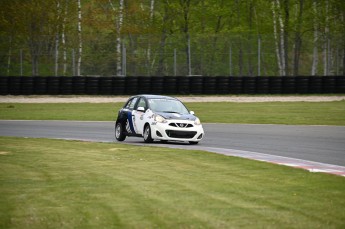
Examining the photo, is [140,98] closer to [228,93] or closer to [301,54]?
[228,93]

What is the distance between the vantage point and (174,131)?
20.4 meters

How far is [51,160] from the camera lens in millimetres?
14977

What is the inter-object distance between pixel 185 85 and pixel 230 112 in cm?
673

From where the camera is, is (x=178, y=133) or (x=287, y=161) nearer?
(x=287, y=161)

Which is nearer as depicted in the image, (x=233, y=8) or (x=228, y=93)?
(x=228, y=93)

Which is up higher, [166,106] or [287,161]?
[166,106]

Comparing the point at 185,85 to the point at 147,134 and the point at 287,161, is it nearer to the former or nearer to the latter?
the point at 147,134

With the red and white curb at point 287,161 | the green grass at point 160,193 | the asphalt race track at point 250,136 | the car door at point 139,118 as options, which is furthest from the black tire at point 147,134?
the green grass at point 160,193

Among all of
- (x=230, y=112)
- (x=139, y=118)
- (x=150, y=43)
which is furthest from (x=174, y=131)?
(x=150, y=43)

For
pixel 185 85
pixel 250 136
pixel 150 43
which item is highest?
pixel 150 43

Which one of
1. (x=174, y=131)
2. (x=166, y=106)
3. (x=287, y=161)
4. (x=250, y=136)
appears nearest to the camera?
(x=287, y=161)

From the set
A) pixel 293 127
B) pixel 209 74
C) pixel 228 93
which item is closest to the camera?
pixel 293 127

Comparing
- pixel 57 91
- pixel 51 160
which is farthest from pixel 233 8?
pixel 51 160

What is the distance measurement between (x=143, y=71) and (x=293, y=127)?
19001 millimetres
